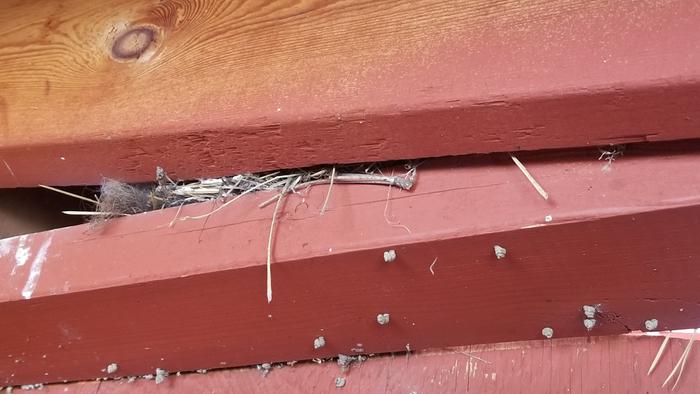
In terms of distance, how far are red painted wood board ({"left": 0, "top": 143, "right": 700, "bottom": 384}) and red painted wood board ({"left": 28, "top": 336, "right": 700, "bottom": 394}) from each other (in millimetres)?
30

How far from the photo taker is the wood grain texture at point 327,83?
2.95 feet

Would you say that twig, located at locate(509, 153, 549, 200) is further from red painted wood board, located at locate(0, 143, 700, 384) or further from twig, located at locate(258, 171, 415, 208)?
twig, located at locate(258, 171, 415, 208)

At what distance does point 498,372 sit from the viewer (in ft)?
3.77

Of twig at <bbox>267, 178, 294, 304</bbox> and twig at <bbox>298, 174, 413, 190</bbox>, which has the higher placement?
twig at <bbox>298, 174, 413, 190</bbox>

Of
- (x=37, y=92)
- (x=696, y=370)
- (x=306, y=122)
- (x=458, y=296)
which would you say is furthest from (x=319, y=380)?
(x=37, y=92)

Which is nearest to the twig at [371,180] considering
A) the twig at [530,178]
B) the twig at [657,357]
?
the twig at [530,178]

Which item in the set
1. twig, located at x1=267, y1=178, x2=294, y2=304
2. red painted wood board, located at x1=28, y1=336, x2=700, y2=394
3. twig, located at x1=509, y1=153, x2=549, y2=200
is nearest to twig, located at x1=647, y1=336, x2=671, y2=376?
red painted wood board, located at x1=28, y1=336, x2=700, y2=394

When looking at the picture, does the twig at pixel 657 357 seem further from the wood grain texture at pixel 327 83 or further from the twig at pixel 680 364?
the wood grain texture at pixel 327 83

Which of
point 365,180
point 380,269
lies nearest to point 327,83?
point 365,180

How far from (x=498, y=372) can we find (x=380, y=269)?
285mm

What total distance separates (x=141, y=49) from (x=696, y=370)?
3.37ft

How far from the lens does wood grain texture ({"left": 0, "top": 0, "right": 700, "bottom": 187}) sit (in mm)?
898

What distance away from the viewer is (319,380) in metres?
1.23

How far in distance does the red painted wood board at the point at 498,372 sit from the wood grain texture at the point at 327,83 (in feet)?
1.23
